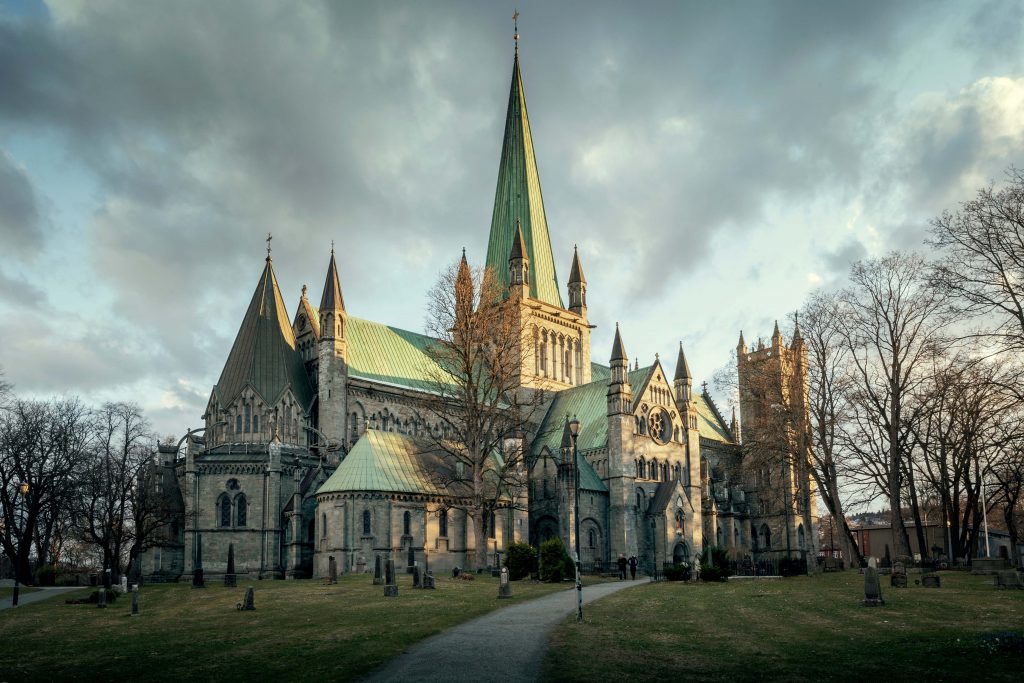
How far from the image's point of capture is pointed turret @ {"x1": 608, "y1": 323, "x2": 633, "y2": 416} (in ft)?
190

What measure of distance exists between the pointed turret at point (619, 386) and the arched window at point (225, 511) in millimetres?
24432

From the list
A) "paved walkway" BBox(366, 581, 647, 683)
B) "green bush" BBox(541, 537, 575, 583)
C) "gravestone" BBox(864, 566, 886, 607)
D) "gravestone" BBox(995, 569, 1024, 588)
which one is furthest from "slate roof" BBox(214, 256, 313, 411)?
"gravestone" BBox(995, 569, 1024, 588)

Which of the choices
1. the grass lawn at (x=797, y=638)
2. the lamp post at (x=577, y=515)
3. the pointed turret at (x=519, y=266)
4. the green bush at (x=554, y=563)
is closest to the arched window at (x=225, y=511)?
the green bush at (x=554, y=563)

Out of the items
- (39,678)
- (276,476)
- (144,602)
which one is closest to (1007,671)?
(39,678)

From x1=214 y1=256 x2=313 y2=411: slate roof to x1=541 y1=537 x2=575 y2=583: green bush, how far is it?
2270 centimetres

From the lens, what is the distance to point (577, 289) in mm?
74688

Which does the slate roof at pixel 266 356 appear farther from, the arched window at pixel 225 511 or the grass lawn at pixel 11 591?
the grass lawn at pixel 11 591

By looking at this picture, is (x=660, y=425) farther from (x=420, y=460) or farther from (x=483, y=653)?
(x=483, y=653)

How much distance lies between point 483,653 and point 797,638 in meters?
6.78

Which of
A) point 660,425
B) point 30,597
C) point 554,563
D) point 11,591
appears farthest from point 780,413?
point 11,591

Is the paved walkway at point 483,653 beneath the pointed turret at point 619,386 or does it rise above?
beneath

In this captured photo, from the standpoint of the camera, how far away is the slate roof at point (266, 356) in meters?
53.9

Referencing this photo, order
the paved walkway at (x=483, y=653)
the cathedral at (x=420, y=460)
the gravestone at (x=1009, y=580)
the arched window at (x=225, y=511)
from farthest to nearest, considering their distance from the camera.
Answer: the arched window at (x=225, y=511) < the cathedral at (x=420, y=460) < the gravestone at (x=1009, y=580) < the paved walkway at (x=483, y=653)

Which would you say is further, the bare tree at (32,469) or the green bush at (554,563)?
the bare tree at (32,469)
